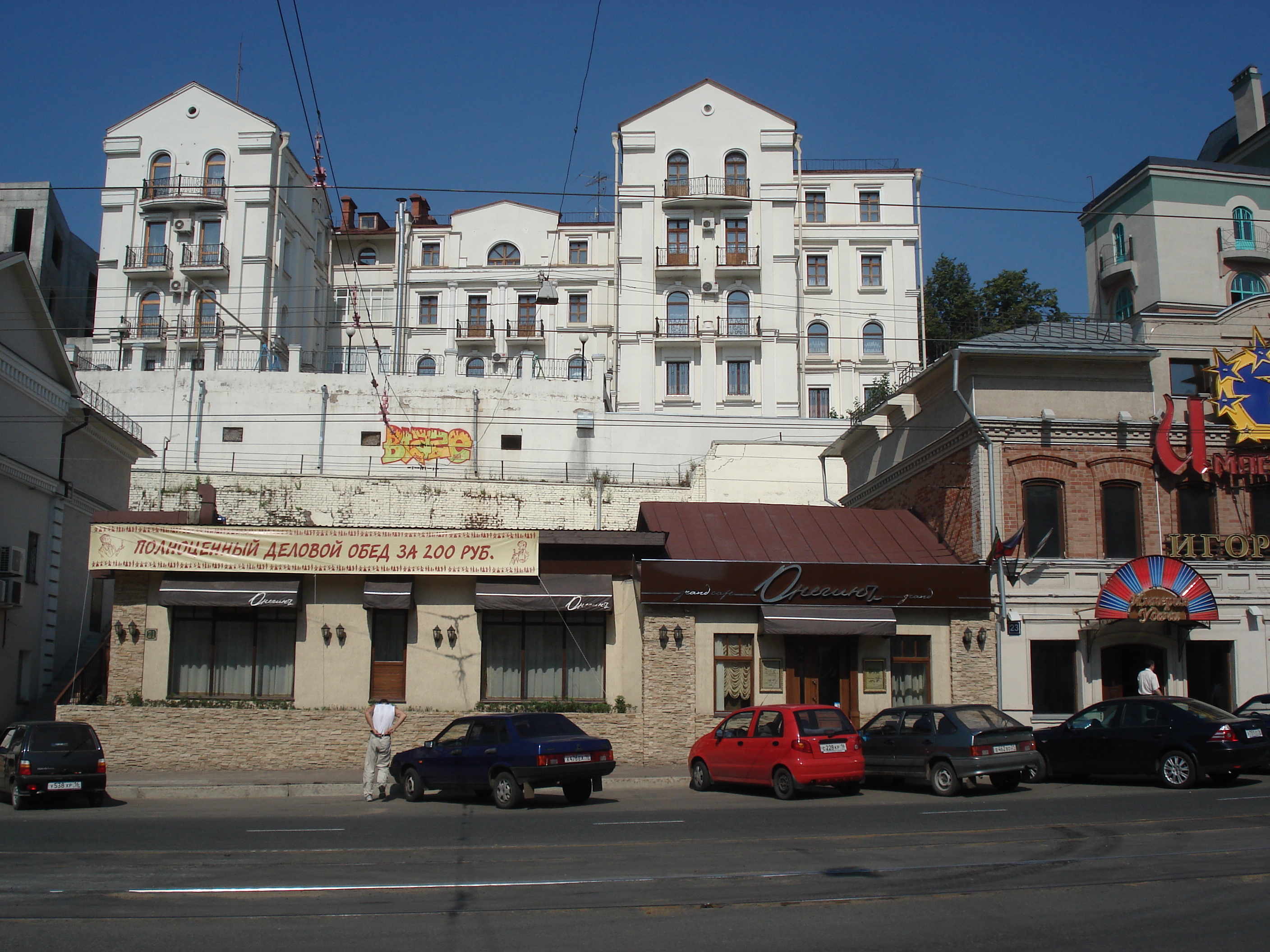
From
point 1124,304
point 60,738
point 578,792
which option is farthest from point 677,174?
point 60,738

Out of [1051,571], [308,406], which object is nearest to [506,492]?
[308,406]

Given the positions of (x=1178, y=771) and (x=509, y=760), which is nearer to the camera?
(x=509, y=760)

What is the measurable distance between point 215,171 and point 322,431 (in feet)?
63.2

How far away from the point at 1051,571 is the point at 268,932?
19697mm

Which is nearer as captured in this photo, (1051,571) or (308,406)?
(1051,571)

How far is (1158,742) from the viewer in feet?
56.5

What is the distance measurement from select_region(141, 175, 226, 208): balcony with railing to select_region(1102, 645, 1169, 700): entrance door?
4865cm

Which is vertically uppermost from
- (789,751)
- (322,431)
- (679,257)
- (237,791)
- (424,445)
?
(679,257)

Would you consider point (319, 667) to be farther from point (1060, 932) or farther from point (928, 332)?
point (928, 332)

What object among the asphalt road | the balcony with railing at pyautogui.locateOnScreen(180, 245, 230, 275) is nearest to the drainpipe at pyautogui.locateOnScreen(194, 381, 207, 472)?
the balcony with railing at pyautogui.locateOnScreen(180, 245, 230, 275)

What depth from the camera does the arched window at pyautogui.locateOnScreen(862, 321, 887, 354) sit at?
58.0 metres

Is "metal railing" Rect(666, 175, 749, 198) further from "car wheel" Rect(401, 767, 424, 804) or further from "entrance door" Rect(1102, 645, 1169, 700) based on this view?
"car wheel" Rect(401, 767, 424, 804)

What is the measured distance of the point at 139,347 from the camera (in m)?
54.9

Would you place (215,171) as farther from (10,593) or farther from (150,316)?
(10,593)
